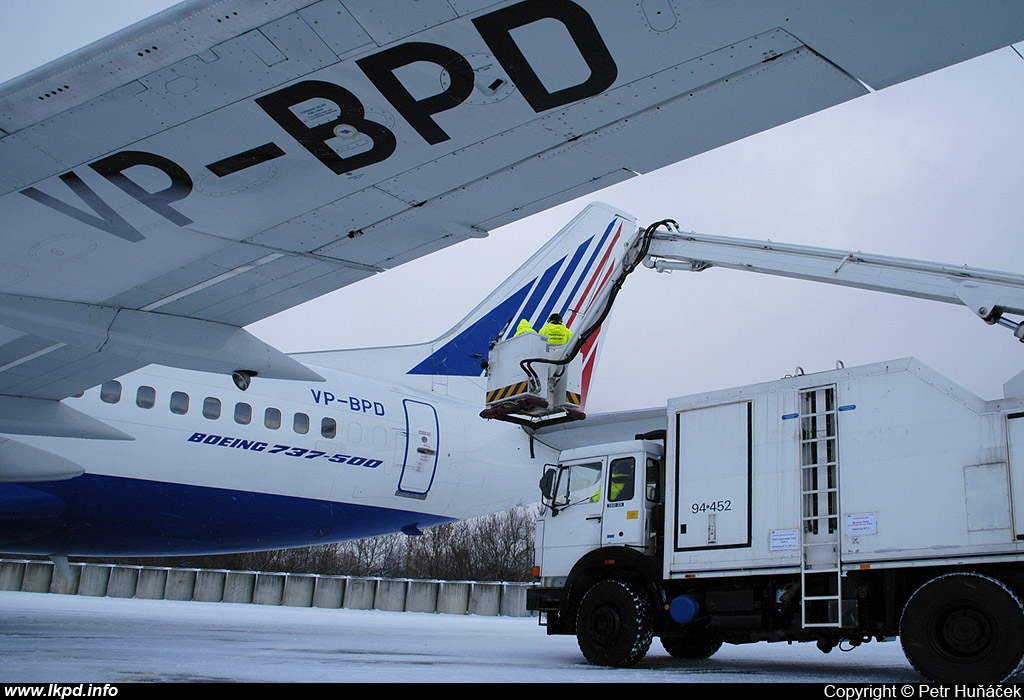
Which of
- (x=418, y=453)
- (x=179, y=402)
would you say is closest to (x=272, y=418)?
(x=179, y=402)

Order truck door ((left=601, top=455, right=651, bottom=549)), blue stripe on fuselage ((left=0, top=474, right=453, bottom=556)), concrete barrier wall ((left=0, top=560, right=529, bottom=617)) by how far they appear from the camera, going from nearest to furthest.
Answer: truck door ((left=601, top=455, right=651, bottom=549))
blue stripe on fuselage ((left=0, top=474, right=453, bottom=556))
concrete barrier wall ((left=0, top=560, right=529, bottom=617))

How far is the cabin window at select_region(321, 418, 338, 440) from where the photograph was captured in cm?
1294

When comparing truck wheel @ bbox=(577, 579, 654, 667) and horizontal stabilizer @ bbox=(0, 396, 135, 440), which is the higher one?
horizontal stabilizer @ bbox=(0, 396, 135, 440)

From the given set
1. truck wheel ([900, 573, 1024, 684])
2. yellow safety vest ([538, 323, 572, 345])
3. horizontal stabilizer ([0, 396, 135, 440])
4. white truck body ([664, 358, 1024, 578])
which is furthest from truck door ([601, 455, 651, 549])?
horizontal stabilizer ([0, 396, 135, 440])

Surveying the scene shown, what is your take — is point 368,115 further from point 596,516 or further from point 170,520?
point 170,520

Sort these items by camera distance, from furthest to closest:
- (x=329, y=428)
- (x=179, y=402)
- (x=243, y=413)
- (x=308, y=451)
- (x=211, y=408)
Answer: (x=329, y=428) → (x=308, y=451) → (x=243, y=413) → (x=211, y=408) → (x=179, y=402)

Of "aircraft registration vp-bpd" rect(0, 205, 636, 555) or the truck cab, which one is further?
"aircraft registration vp-bpd" rect(0, 205, 636, 555)

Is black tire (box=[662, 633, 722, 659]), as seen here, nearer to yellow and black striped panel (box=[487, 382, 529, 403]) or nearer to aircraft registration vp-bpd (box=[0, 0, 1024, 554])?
yellow and black striped panel (box=[487, 382, 529, 403])

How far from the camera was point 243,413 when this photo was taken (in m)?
12.2

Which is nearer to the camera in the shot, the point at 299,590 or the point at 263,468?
the point at 263,468

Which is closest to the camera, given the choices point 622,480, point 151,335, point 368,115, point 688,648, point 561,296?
point 368,115

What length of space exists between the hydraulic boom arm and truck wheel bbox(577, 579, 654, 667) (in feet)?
13.5

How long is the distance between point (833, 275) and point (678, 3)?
6049mm

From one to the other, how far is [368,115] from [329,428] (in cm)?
904
